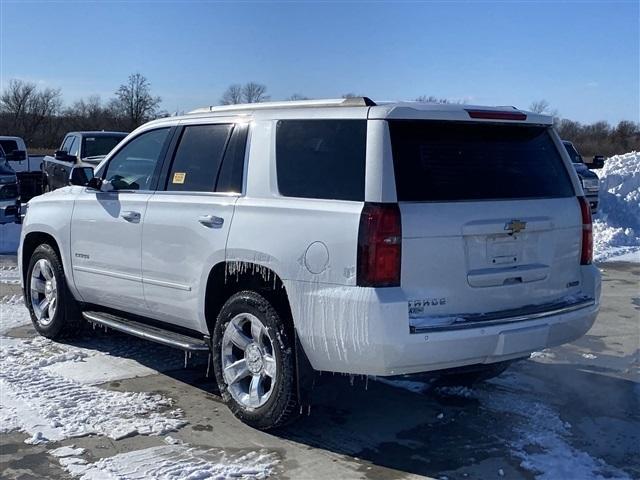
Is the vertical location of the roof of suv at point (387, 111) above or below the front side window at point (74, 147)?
below

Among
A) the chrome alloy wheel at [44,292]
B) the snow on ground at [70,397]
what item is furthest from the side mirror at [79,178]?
the snow on ground at [70,397]

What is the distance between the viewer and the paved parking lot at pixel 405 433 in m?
4.26

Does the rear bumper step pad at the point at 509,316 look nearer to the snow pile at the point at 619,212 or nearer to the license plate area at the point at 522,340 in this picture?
the license plate area at the point at 522,340

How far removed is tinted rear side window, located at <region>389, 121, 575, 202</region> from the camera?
4.31 metres

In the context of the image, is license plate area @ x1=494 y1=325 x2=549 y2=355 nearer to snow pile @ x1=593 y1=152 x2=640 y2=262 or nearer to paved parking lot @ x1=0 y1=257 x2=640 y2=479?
paved parking lot @ x1=0 y1=257 x2=640 y2=479

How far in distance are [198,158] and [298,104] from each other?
3.22ft

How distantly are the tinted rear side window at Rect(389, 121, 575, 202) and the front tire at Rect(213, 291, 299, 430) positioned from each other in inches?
45.7

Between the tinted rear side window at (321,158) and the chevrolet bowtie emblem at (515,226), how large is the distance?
91 centimetres

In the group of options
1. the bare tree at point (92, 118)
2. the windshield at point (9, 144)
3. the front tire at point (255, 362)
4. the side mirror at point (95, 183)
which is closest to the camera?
the front tire at point (255, 362)

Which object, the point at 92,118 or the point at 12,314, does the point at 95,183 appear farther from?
the point at 92,118

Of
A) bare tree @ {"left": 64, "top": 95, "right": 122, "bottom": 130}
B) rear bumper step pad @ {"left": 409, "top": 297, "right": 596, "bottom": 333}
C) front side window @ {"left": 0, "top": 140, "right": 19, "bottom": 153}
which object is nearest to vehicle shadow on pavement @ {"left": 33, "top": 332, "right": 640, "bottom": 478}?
rear bumper step pad @ {"left": 409, "top": 297, "right": 596, "bottom": 333}

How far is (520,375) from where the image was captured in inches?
237

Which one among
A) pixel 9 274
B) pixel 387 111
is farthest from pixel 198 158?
pixel 9 274

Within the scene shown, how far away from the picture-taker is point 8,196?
1392 centimetres
